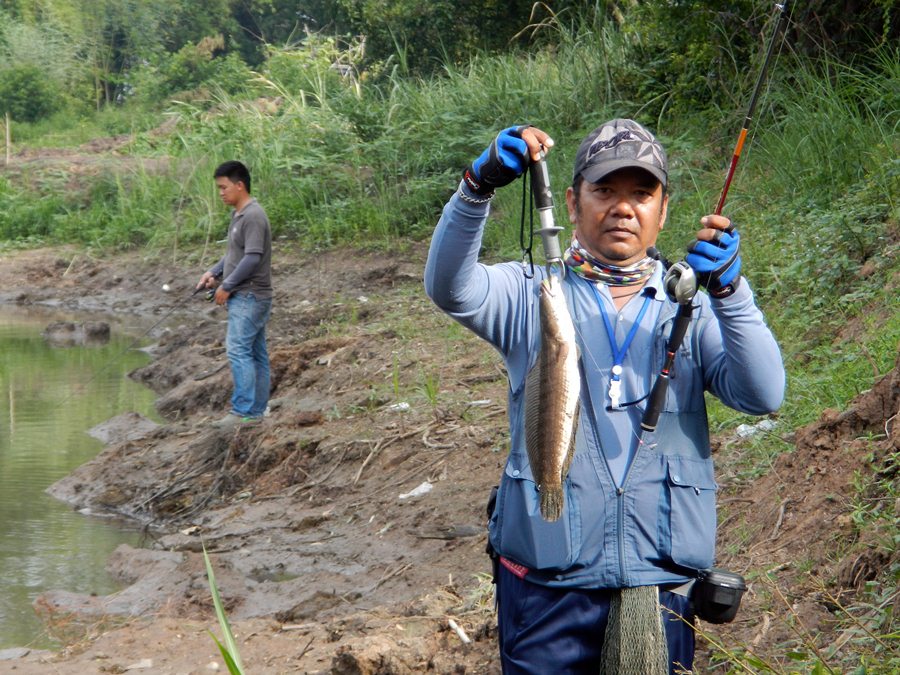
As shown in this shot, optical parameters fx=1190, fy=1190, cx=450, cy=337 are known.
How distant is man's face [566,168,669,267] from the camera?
259 cm

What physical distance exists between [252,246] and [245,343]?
2.26ft

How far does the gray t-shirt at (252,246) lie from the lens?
838 centimetres

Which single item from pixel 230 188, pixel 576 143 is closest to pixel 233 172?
pixel 230 188

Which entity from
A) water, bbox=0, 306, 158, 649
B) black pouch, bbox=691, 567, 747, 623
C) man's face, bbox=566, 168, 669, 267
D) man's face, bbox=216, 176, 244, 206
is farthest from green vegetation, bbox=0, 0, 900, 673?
water, bbox=0, 306, 158, 649

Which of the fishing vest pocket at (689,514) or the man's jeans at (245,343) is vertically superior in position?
the fishing vest pocket at (689,514)

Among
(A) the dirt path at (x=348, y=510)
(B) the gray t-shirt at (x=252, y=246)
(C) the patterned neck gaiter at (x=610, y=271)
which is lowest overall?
(A) the dirt path at (x=348, y=510)

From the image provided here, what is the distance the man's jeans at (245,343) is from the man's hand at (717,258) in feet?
20.5

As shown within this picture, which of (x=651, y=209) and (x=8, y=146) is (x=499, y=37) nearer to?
(x=8, y=146)

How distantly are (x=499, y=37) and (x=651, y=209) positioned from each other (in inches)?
607

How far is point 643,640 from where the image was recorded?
7.98 feet

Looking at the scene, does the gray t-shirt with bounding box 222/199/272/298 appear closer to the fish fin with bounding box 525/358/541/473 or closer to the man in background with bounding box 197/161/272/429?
the man in background with bounding box 197/161/272/429

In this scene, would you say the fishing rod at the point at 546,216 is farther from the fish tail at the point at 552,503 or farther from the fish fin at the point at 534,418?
the fish tail at the point at 552,503

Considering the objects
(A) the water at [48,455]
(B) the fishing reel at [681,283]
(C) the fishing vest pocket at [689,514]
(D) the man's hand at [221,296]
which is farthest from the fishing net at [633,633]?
(D) the man's hand at [221,296]

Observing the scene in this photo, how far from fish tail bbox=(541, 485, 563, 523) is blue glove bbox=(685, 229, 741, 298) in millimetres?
520
